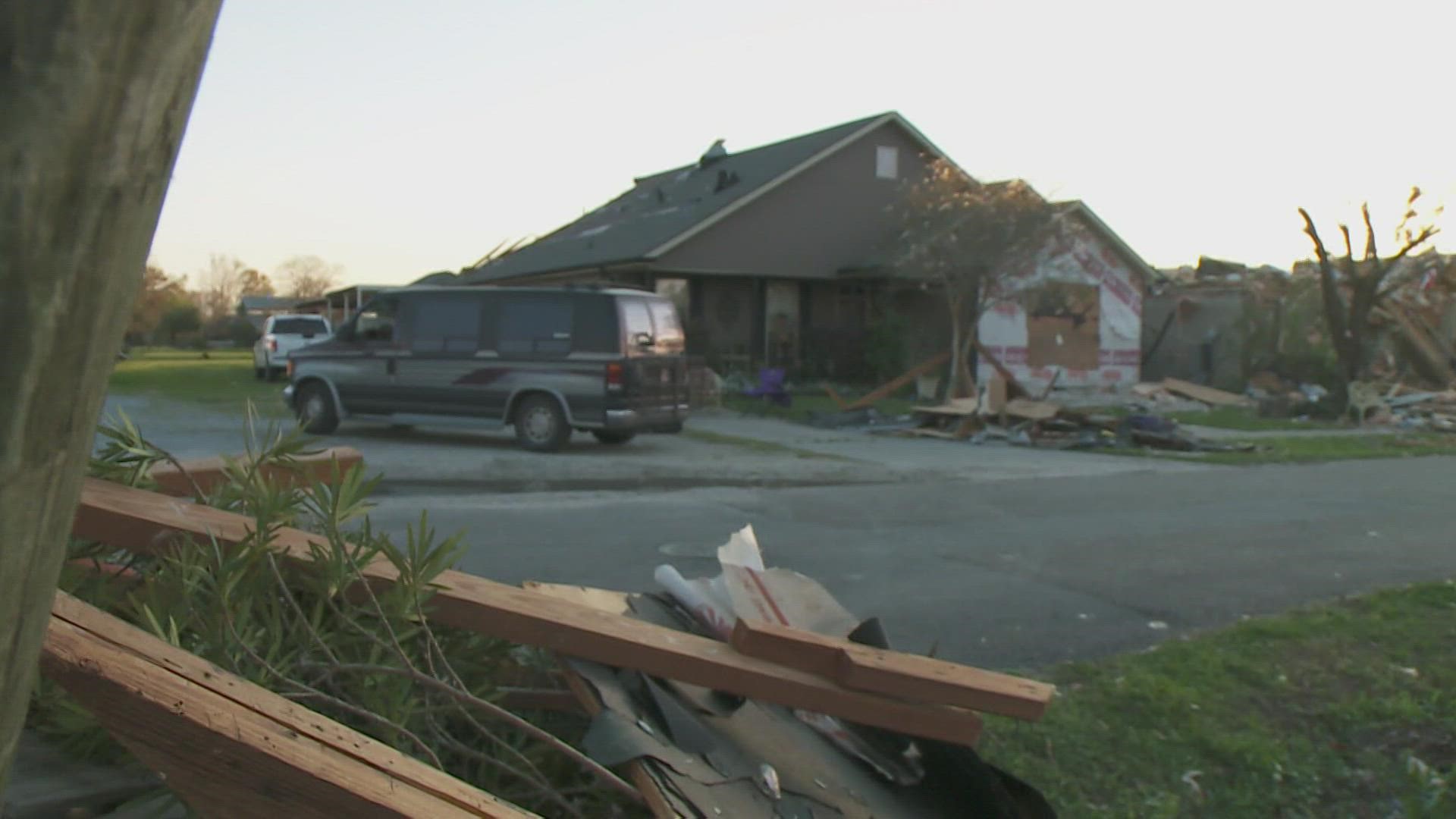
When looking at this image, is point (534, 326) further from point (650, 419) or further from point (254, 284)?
point (254, 284)

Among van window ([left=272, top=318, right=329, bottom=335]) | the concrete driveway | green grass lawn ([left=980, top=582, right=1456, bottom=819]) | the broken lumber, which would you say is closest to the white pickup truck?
van window ([left=272, top=318, right=329, bottom=335])

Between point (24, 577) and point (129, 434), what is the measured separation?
2205mm

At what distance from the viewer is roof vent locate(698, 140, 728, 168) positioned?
112 feet

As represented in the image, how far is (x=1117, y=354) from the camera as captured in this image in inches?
1226

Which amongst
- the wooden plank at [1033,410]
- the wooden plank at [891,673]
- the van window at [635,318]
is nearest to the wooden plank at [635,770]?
the wooden plank at [891,673]

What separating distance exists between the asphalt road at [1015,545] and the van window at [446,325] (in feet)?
15.4

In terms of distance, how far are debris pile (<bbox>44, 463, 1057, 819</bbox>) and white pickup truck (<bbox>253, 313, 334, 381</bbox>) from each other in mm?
29414

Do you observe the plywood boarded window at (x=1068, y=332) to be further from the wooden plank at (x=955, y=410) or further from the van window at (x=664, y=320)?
the van window at (x=664, y=320)

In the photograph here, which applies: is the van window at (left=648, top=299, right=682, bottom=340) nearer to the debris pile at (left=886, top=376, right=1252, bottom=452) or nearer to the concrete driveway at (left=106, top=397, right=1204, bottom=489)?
the concrete driveway at (left=106, top=397, right=1204, bottom=489)

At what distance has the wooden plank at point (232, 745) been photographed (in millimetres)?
1772

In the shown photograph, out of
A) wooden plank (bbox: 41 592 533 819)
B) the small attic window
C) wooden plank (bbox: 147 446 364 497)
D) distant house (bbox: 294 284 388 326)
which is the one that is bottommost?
wooden plank (bbox: 41 592 533 819)

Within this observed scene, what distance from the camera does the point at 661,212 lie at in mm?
31141

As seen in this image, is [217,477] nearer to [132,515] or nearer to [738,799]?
[132,515]

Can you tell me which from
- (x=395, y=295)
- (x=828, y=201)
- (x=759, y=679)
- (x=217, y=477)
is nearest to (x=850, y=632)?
(x=759, y=679)
